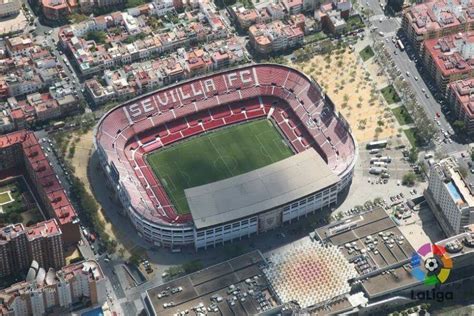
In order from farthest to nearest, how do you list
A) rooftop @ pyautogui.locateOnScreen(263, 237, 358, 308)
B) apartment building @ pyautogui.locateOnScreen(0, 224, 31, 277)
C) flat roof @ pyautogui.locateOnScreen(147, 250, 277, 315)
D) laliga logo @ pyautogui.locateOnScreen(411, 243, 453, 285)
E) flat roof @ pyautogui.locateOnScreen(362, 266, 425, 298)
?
1. laliga logo @ pyautogui.locateOnScreen(411, 243, 453, 285)
2. apartment building @ pyautogui.locateOnScreen(0, 224, 31, 277)
3. flat roof @ pyautogui.locateOnScreen(362, 266, 425, 298)
4. rooftop @ pyautogui.locateOnScreen(263, 237, 358, 308)
5. flat roof @ pyautogui.locateOnScreen(147, 250, 277, 315)

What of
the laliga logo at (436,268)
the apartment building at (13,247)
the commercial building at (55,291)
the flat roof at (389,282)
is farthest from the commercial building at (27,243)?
the laliga logo at (436,268)

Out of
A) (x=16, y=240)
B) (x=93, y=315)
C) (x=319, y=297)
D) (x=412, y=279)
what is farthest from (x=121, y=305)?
(x=412, y=279)

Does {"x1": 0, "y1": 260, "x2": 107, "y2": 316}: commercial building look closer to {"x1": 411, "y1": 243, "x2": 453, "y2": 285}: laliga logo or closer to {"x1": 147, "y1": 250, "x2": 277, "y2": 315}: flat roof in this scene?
{"x1": 147, "y1": 250, "x2": 277, "y2": 315}: flat roof

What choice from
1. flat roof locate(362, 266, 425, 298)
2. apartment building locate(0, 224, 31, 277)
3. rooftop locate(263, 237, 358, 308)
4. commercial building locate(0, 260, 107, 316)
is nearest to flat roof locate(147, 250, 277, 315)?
rooftop locate(263, 237, 358, 308)

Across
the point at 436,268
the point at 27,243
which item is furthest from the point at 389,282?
the point at 27,243

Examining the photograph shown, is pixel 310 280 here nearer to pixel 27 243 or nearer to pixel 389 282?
pixel 389 282
